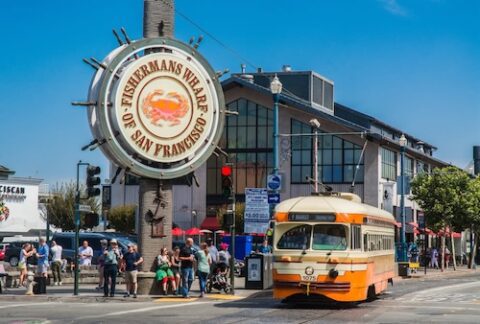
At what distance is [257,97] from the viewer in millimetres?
70438

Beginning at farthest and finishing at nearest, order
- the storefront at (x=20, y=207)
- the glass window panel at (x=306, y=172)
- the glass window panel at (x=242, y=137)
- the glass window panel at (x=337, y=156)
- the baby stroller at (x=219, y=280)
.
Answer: the storefront at (x=20, y=207) < the glass window panel at (x=242, y=137) < the glass window panel at (x=306, y=172) < the glass window panel at (x=337, y=156) < the baby stroller at (x=219, y=280)

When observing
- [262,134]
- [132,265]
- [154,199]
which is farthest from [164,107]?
[262,134]

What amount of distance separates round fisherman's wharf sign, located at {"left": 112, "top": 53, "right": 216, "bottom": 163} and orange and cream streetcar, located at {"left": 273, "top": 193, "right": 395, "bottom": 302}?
6.39 metres

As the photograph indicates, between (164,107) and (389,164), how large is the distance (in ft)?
149

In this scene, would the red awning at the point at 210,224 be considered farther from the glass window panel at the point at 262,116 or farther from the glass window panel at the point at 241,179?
the glass window panel at the point at 262,116

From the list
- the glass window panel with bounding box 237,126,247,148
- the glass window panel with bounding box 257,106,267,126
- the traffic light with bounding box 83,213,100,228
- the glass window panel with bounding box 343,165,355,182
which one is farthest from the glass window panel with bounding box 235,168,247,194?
the traffic light with bounding box 83,213,100,228

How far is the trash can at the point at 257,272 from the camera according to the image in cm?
3025

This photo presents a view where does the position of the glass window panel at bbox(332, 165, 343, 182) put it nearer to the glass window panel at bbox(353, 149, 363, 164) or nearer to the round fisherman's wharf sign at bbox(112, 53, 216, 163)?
the glass window panel at bbox(353, 149, 363, 164)

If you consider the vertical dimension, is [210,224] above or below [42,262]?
above

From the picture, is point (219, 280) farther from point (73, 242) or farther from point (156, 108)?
point (73, 242)

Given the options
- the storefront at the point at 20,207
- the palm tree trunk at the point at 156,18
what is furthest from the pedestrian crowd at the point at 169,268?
the storefront at the point at 20,207

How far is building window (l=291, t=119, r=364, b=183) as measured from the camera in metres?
68.2

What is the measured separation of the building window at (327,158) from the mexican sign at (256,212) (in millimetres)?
38075

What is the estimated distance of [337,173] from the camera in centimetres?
6844
